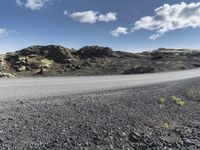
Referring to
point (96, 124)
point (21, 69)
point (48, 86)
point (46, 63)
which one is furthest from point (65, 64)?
point (96, 124)

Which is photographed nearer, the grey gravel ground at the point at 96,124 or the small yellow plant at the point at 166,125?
the grey gravel ground at the point at 96,124

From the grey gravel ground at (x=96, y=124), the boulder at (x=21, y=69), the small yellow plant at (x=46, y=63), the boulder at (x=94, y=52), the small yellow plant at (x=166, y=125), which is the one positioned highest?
the boulder at (x=94, y=52)

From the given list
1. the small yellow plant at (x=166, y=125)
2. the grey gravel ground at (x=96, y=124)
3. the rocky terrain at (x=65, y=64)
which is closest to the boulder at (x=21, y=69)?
the rocky terrain at (x=65, y=64)

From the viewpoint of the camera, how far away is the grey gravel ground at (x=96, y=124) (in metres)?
5.88

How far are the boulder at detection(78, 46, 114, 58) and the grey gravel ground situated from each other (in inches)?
→ 1213

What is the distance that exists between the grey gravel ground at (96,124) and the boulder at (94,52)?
3082 cm

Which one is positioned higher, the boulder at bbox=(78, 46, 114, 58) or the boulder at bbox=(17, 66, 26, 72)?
the boulder at bbox=(78, 46, 114, 58)

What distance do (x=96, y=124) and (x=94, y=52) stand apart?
113ft

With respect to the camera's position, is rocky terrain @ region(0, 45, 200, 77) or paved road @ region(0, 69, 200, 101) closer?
paved road @ region(0, 69, 200, 101)

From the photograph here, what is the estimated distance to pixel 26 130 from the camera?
241 inches

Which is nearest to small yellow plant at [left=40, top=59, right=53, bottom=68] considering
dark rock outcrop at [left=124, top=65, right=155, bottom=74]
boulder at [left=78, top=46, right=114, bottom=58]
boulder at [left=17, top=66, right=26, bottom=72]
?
boulder at [left=17, top=66, right=26, bottom=72]

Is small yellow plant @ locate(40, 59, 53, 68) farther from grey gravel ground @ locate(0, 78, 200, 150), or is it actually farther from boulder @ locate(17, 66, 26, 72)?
grey gravel ground @ locate(0, 78, 200, 150)

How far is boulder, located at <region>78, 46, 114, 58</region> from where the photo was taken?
40.5 m

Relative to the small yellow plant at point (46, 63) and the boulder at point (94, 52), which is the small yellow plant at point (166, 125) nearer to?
the small yellow plant at point (46, 63)
